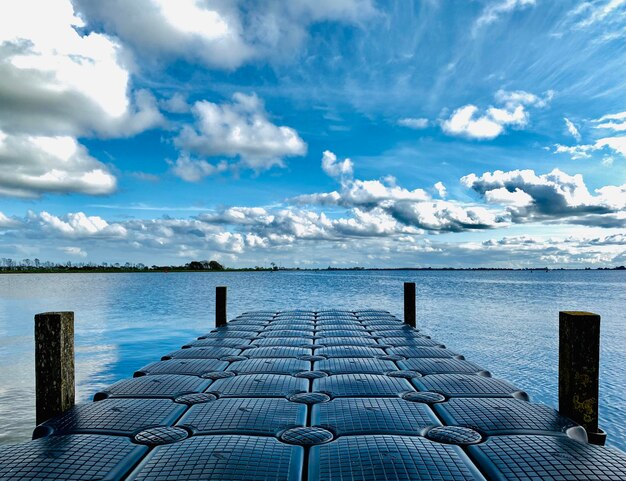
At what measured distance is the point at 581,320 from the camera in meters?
5.87

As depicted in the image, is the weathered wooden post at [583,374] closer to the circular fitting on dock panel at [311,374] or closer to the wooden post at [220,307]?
the circular fitting on dock panel at [311,374]

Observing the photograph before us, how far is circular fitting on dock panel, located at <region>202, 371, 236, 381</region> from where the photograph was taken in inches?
291

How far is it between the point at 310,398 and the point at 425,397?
1.49m

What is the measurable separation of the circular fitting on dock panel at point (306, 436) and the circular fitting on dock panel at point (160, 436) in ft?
3.38

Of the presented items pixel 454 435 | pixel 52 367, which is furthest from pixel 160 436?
pixel 454 435

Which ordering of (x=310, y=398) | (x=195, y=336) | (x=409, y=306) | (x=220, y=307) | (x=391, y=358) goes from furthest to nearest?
(x=195, y=336)
(x=409, y=306)
(x=220, y=307)
(x=391, y=358)
(x=310, y=398)

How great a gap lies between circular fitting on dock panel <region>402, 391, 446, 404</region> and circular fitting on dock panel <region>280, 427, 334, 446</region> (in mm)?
1679

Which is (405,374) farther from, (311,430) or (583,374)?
(311,430)

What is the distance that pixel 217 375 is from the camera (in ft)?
24.6

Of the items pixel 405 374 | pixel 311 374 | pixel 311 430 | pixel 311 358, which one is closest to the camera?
pixel 311 430

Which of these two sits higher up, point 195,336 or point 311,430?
point 311,430

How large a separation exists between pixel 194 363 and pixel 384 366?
335 centimetres

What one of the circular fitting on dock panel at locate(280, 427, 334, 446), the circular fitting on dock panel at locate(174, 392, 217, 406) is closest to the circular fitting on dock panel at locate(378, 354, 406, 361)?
the circular fitting on dock panel at locate(174, 392, 217, 406)

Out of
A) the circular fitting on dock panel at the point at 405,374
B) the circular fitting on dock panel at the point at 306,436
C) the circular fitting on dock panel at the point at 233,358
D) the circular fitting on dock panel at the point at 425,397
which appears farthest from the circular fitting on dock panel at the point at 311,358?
the circular fitting on dock panel at the point at 306,436
